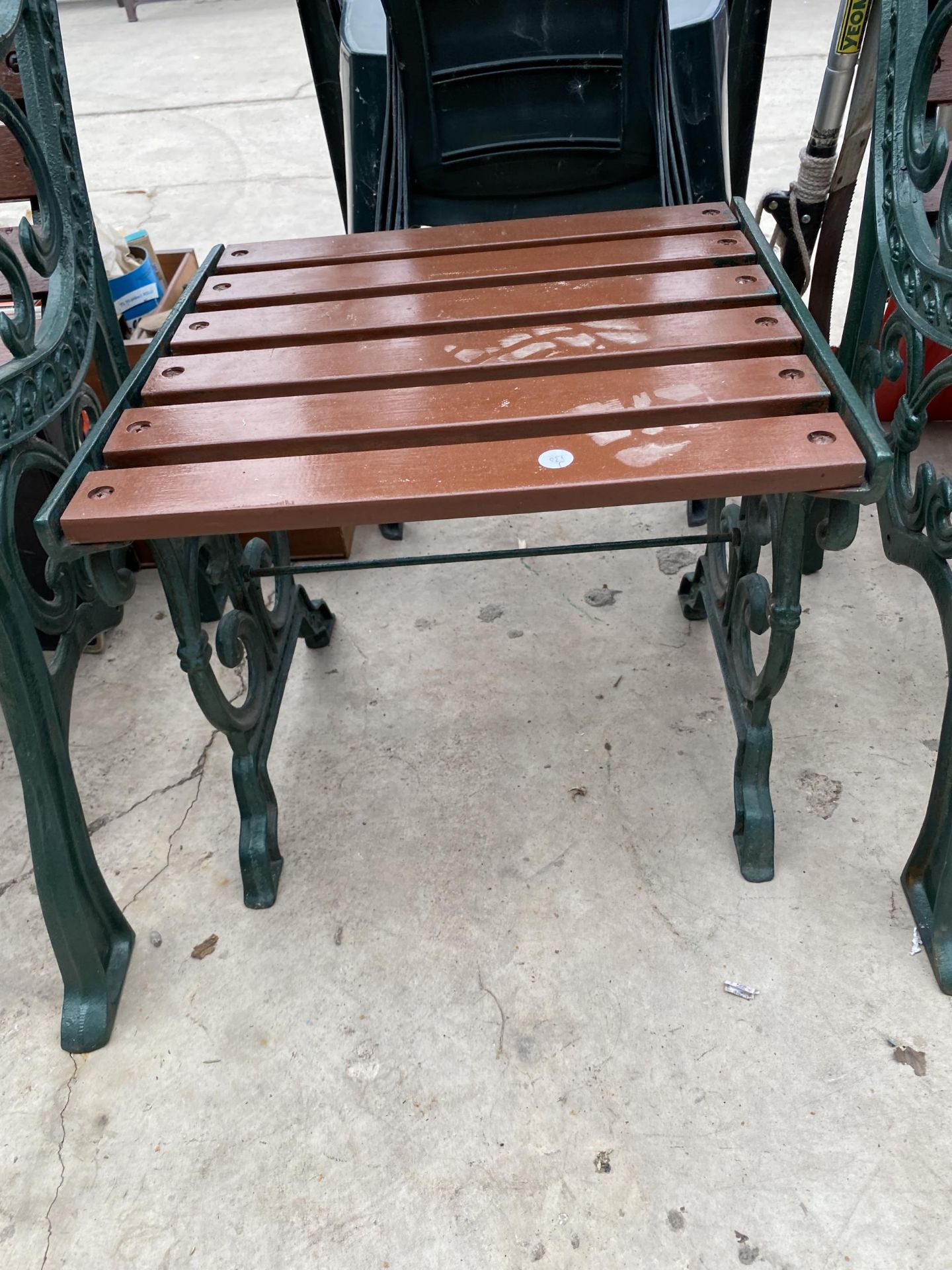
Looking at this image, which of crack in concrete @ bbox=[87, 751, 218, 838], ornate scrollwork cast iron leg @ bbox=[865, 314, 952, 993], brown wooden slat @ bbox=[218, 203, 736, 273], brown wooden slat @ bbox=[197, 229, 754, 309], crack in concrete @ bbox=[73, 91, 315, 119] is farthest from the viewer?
crack in concrete @ bbox=[73, 91, 315, 119]

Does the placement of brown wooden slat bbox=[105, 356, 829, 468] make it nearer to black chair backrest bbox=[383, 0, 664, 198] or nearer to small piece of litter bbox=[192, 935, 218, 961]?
small piece of litter bbox=[192, 935, 218, 961]

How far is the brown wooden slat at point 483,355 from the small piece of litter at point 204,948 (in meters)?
0.86

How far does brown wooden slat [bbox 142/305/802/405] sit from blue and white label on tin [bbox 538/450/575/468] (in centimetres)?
24

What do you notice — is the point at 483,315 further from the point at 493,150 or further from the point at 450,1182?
the point at 450,1182

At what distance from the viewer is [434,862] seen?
1.73m

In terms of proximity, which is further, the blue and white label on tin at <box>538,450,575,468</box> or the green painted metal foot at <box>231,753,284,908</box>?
the green painted metal foot at <box>231,753,284,908</box>

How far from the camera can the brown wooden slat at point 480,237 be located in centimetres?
171

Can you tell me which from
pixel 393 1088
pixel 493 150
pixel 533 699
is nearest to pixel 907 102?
pixel 493 150

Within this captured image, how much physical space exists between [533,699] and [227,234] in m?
2.98

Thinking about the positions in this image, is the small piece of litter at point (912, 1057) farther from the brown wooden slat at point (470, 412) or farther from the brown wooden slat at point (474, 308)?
the brown wooden slat at point (474, 308)

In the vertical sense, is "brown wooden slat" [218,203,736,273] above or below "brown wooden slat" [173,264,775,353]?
above

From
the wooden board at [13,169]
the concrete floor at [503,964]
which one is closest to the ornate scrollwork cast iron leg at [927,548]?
the concrete floor at [503,964]

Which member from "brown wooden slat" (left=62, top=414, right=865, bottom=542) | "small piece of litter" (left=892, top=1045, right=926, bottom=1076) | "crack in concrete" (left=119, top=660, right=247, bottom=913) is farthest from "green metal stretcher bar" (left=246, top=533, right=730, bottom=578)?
"small piece of litter" (left=892, top=1045, right=926, bottom=1076)

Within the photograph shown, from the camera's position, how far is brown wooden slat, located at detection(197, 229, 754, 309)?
1.60 meters
